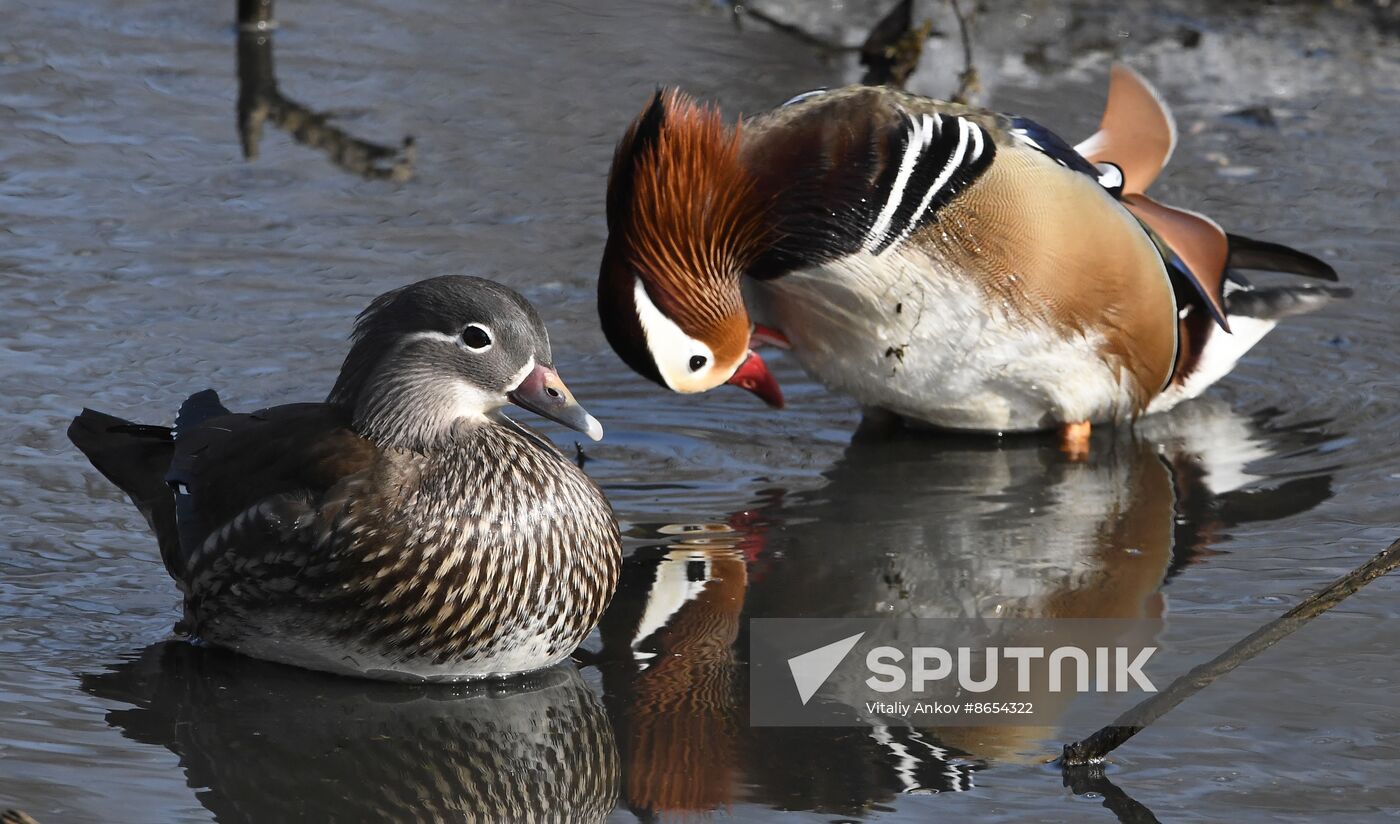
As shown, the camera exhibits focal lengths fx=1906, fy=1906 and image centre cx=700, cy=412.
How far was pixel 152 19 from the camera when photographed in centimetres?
917

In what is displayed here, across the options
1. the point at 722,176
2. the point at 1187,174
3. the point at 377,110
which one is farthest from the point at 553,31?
the point at 722,176

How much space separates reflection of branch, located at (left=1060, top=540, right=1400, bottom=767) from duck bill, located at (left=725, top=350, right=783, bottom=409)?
205cm

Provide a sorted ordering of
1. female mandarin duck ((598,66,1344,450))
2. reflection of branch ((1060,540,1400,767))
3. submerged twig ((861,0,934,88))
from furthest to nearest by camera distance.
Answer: submerged twig ((861,0,934,88)), female mandarin duck ((598,66,1344,450)), reflection of branch ((1060,540,1400,767))

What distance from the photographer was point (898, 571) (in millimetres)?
4711

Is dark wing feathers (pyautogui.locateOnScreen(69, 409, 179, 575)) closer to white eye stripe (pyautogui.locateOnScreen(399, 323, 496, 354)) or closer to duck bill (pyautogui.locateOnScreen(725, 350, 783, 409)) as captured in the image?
white eye stripe (pyautogui.locateOnScreen(399, 323, 496, 354))

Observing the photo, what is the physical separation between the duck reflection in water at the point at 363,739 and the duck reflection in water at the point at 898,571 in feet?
0.40

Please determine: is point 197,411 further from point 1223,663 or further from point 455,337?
point 1223,663

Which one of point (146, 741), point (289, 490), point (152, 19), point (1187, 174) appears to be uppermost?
point (152, 19)

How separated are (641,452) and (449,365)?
4.94 feet

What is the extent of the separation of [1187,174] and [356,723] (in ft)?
16.2

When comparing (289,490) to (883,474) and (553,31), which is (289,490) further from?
(553,31)

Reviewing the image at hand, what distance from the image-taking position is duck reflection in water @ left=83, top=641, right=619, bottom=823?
351 centimetres

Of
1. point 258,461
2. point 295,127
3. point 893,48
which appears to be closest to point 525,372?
point 258,461

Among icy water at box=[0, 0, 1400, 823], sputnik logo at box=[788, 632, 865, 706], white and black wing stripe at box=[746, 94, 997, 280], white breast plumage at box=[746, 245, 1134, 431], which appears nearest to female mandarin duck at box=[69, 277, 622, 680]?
icy water at box=[0, 0, 1400, 823]
